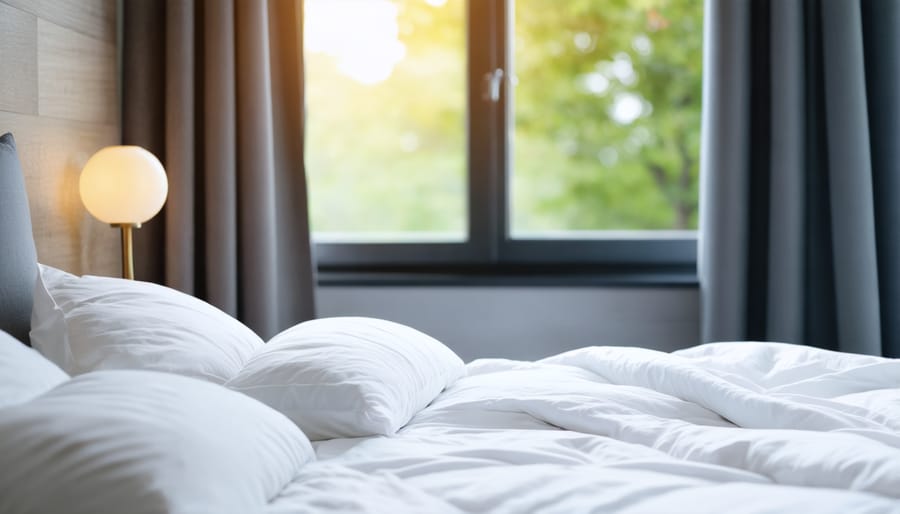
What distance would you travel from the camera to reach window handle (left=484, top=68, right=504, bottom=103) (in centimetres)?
311

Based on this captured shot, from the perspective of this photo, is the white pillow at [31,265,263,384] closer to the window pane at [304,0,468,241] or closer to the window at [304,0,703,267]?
the window at [304,0,703,267]

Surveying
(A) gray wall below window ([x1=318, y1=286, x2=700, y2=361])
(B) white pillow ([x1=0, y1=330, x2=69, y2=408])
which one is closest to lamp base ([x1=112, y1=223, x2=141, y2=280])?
(A) gray wall below window ([x1=318, y1=286, x2=700, y2=361])

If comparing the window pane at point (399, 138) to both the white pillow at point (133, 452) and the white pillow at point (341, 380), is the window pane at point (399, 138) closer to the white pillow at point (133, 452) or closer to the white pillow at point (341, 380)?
the white pillow at point (341, 380)

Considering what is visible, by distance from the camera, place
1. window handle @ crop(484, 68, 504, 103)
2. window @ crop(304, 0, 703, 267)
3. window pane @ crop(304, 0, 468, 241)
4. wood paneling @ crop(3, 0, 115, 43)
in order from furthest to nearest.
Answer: window pane @ crop(304, 0, 468, 241)
window @ crop(304, 0, 703, 267)
window handle @ crop(484, 68, 504, 103)
wood paneling @ crop(3, 0, 115, 43)

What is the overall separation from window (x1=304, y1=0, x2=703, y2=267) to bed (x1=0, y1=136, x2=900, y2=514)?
1.75 m

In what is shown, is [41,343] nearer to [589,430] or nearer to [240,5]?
[589,430]

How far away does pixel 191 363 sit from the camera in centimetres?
147

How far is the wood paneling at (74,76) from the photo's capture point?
89.3 inches

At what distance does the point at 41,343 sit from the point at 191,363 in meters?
0.26

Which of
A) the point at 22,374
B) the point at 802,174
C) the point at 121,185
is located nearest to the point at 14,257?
the point at 22,374

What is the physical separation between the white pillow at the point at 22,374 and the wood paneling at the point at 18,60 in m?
1.09

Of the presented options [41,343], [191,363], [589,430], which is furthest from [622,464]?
[41,343]

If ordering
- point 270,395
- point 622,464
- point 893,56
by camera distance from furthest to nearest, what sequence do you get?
point 893,56
point 270,395
point 622,464

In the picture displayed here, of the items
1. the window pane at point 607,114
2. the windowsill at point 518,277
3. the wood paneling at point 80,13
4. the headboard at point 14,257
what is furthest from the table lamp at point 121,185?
the window pane at point 607,114
